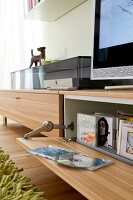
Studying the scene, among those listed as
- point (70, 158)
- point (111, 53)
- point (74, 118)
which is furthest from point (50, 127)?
point (111, 53)

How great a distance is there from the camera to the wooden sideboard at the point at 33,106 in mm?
1159

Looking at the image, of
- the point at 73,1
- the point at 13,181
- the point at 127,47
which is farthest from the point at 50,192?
the point at 73,1

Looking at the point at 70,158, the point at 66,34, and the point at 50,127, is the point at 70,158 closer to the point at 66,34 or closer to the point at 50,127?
the point at 50,127

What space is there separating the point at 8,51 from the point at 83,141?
2023mm

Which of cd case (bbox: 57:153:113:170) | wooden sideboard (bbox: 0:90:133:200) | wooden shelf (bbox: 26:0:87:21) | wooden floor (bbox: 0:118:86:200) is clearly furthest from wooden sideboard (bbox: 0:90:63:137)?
wooden shelf (bbox: 26:0:87:21)

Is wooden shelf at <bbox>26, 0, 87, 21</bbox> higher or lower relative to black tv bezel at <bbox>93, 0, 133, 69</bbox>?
higher

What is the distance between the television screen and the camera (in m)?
0.89

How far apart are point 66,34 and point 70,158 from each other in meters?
1.32

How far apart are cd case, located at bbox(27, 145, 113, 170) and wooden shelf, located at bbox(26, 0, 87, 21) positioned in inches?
44.5

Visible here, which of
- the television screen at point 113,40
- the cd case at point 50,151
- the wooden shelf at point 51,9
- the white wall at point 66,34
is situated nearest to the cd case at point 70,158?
the cd case at point 50,151

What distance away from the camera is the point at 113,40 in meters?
0.98

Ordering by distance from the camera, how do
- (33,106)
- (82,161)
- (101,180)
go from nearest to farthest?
1. (101,180)
2. (82,161)
3. (33,106)

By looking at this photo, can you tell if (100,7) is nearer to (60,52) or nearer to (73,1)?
(73,1)

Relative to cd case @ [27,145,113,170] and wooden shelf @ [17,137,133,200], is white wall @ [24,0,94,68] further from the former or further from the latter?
wooden shelf @ [17,137,133,200]
